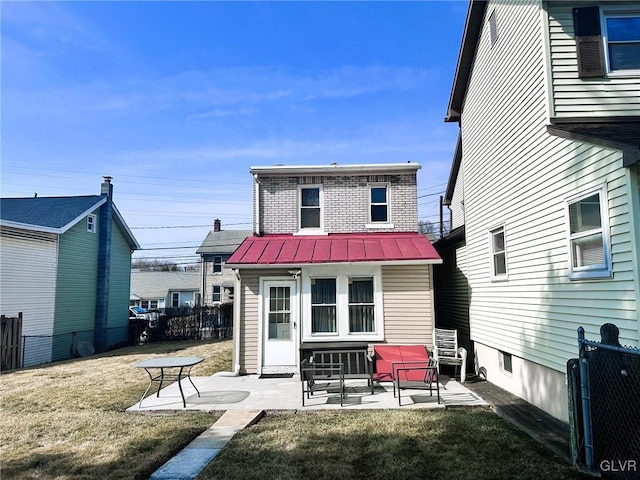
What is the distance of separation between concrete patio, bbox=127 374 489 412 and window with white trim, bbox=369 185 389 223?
15.5ft

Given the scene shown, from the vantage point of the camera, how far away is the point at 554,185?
19.8ft

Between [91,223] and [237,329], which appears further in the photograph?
[91,223]

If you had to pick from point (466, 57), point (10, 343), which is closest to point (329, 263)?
point (466, 57)

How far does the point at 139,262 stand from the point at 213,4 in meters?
64.1

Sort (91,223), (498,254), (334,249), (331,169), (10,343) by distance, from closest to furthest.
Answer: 1. (498,254)
2. (334,249)
3. (331,169)
4. (10,343)
5. (91,223)

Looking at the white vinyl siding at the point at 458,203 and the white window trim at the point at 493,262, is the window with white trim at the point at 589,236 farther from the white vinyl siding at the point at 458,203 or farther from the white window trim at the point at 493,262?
the white vinyl siding at the point at 458,203

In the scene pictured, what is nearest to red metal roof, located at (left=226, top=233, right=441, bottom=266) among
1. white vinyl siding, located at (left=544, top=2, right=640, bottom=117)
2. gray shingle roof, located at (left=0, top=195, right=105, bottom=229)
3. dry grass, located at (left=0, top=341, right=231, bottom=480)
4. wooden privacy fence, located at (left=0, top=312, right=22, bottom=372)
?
Answer: dry grass, located at (left=0, top=341, right=231, bottom=480)

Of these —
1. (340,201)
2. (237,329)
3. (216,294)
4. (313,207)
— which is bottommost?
(237,329)

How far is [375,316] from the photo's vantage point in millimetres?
9992

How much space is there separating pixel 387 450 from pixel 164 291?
36.5 meters

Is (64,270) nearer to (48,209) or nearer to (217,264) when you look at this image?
(48,209)

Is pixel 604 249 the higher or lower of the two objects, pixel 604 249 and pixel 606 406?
the higher

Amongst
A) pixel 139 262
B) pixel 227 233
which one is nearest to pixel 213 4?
pixel 227 233

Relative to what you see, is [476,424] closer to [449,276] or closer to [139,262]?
[449,276]
